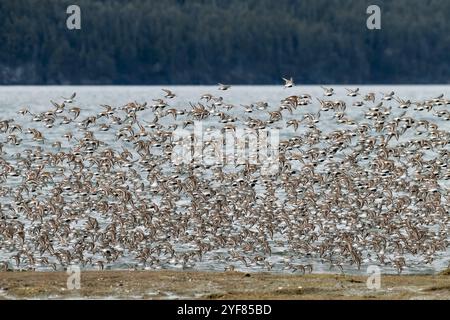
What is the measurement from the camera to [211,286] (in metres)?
30.9

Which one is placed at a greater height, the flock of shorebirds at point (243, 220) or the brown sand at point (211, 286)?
the flock of shorebirds at point (243, 220)

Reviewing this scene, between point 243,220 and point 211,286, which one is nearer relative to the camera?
point 211,286

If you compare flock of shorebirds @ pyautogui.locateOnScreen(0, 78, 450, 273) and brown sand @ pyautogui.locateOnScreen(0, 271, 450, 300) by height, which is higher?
flock of shorebirds @ pyautogui.locateOnScreen(0, 78, 450, 273)

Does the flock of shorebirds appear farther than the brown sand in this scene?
Yes

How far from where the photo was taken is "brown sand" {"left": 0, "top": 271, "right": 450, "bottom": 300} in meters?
29.3

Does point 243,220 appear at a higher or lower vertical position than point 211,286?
higher

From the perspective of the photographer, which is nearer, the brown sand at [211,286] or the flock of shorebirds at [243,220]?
the brown sand at [211,286]

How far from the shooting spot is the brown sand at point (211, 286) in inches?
1153
